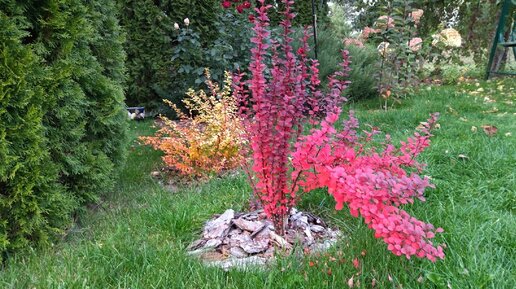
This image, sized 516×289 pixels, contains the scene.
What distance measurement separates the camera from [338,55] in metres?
6.48

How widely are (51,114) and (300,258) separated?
1.55m

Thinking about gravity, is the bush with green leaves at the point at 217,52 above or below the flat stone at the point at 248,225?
above

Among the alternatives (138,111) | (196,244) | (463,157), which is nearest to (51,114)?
(196,244)

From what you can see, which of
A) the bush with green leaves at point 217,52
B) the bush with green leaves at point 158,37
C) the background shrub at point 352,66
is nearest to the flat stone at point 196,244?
the bush with green leaves at point 217,52

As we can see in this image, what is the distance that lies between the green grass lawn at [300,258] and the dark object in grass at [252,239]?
9cm

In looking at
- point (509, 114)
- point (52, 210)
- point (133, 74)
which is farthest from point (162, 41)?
point (509, 114)

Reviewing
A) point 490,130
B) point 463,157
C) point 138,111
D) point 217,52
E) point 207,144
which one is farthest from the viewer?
point 138,111

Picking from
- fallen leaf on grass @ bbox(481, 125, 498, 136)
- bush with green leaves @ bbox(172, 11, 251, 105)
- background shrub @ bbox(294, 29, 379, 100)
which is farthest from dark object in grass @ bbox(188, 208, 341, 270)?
background shrub @ bbox(294, 29, 379, 100)

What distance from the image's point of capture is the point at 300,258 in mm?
1865

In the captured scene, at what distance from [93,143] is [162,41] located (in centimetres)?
341

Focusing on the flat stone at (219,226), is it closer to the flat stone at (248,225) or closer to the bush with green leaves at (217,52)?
the flat stone at (248,225)

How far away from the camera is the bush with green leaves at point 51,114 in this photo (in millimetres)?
1965

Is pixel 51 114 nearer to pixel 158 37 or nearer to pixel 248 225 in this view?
pixel 248 225

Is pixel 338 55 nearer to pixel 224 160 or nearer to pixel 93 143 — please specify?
pixel 224 160
